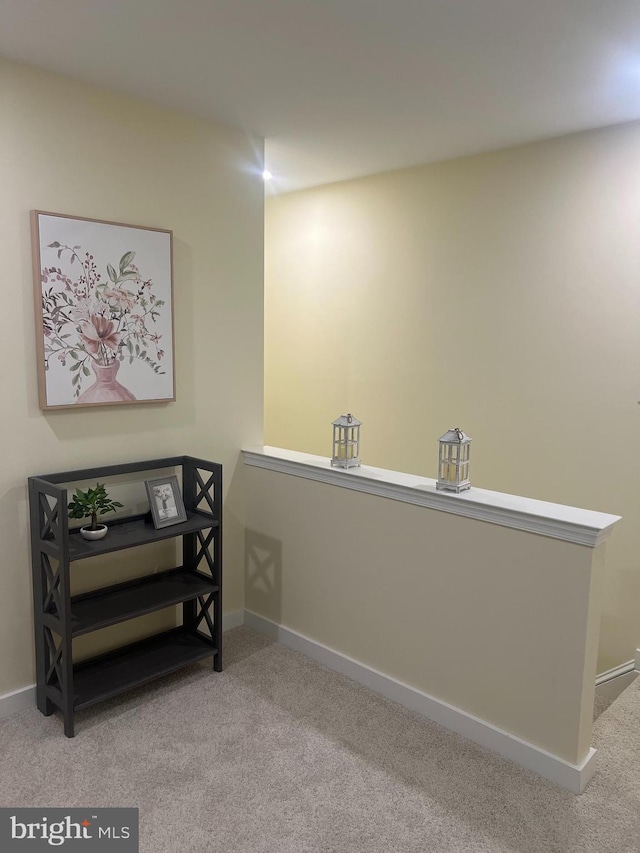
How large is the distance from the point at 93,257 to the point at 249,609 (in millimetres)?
1871

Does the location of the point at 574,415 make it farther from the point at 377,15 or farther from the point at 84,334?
the point at 84,334

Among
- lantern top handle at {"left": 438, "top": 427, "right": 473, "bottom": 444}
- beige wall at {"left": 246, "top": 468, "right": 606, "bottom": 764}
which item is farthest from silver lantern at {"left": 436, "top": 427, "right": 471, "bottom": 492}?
beige wall at {"left": 246, "top": 468, "right": 606, "bottom": 764}

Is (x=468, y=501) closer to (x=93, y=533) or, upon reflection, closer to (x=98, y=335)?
(x=93, y=533)

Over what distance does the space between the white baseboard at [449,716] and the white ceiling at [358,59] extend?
2.35m

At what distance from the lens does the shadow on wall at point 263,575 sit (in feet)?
10.1

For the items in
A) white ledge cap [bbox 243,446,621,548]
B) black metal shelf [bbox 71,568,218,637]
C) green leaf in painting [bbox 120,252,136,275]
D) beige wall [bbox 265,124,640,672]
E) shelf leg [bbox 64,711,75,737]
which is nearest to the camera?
white ledge cap [bbox 243,446,621,548]

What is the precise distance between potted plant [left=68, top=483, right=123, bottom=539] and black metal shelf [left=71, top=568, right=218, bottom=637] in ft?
0.99

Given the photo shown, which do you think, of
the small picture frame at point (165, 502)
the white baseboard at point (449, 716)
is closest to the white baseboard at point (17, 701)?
the small picture frame at point (165, 502)

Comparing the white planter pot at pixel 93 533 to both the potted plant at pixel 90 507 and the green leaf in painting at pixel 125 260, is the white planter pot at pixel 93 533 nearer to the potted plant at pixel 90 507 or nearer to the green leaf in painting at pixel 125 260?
the potted plant at pixel 90 507

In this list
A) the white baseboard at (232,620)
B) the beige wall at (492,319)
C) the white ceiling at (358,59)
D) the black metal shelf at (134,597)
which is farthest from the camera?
the white baseboard at (232,620)

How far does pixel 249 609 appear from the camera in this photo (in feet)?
10.7

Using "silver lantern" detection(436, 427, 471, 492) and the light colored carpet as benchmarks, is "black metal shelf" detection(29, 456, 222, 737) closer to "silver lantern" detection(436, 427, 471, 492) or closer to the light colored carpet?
the light colored carpet

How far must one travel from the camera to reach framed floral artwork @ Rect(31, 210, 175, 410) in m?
2.36

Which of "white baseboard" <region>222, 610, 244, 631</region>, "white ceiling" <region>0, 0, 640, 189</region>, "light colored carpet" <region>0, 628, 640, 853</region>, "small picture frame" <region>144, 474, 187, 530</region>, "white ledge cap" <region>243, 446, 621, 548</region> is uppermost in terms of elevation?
"white ceiling" <region>0, 0, 640, 189</region>
